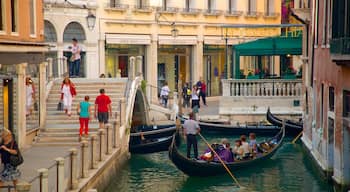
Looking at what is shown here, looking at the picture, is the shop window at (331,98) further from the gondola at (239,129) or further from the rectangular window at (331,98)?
the gondola at (239,129)

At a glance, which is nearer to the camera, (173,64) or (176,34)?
(176,34)

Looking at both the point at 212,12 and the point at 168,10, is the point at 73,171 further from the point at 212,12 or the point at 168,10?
the point at 212,12

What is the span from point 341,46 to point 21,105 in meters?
6.59

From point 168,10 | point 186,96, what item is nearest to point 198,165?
point 186,96

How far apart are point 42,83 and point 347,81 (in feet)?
23.9

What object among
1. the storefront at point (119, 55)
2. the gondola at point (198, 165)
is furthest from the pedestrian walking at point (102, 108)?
the storefront at point (119, 55)

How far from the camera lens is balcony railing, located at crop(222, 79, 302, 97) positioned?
22984 millimetres

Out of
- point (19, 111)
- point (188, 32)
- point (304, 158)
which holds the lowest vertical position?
point (304, 158)

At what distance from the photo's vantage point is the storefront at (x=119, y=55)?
26577 millimetres

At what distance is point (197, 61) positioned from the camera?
2916 cm

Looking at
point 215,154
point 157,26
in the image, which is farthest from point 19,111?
point 157,26

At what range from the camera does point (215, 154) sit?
15258 mm

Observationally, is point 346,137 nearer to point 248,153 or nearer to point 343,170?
point 343,170

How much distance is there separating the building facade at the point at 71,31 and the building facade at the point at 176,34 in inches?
15.9
